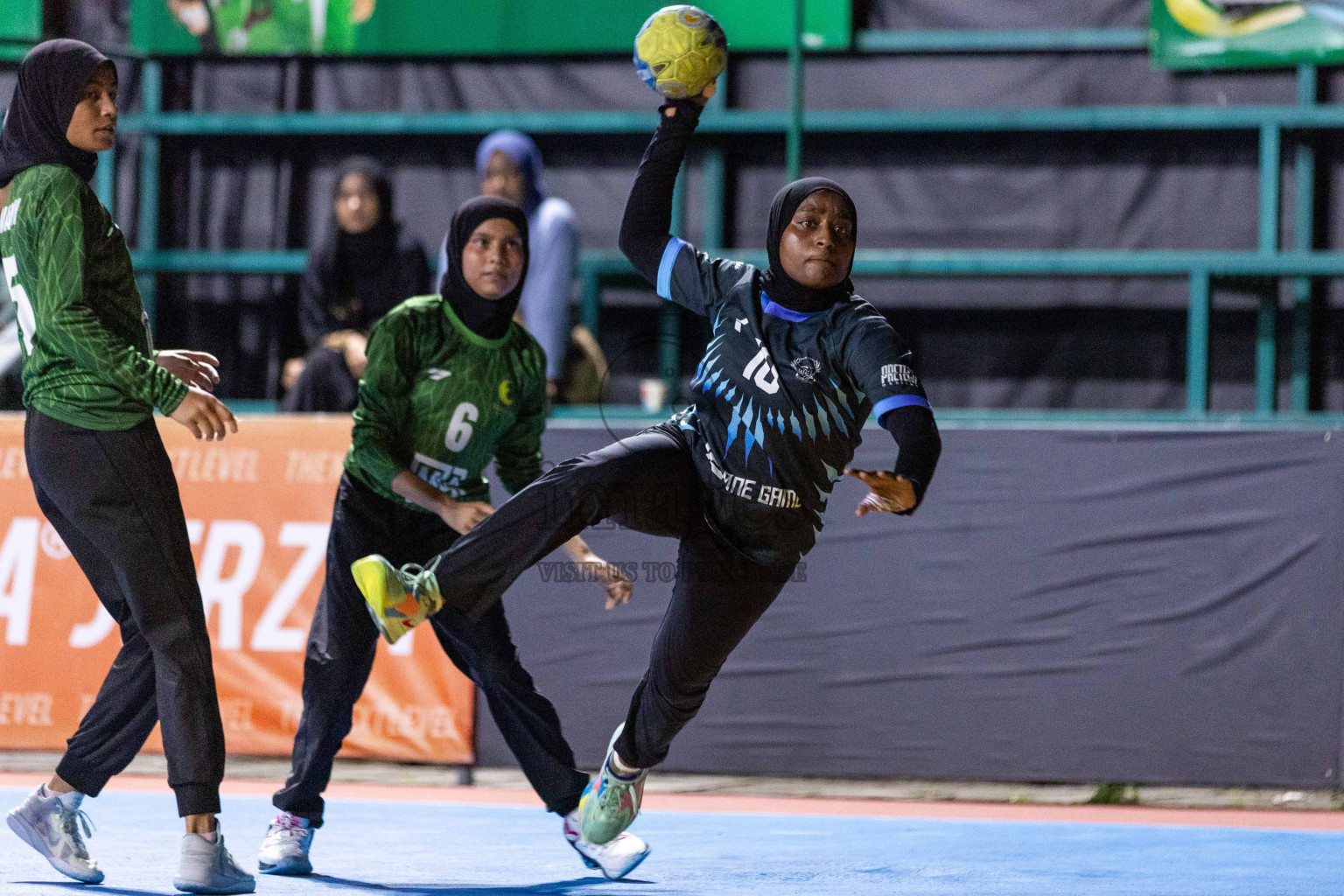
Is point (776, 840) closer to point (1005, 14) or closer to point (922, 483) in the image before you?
point (922, 483)

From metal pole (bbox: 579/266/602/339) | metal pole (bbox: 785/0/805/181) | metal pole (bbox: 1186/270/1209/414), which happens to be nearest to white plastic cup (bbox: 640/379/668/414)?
metal pole (bbox: 579/266/602/339)

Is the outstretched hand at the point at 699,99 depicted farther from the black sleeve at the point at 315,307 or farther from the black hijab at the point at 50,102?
the black sleeve at the point at 315,307

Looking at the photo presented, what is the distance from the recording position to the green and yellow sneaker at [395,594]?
15.4 ft

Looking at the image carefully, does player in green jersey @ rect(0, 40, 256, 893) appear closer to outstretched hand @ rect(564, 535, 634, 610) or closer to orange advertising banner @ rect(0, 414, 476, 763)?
outstretched hand @ rect(564, 535, 634, 610)

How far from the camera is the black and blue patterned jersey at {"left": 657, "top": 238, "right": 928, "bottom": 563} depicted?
189 inches

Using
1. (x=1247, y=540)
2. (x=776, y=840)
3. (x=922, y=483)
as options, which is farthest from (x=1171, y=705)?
(x=922, y=483)

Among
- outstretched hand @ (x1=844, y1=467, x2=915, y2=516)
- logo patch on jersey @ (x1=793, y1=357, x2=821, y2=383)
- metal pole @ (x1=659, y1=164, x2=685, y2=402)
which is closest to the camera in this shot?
outstretched hand @ (x1=844, y1=467, x2=915, y2=516)

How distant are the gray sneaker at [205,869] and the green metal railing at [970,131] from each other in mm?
5812

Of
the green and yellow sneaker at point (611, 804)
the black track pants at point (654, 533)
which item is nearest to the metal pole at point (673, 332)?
the green and yellow sneaker at point (611, 804)

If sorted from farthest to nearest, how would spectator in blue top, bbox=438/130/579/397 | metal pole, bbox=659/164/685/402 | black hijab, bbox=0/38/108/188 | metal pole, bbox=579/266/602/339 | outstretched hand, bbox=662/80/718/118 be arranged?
metal pole, bbox=659/164/685/402 → metal pole, bbox=579/266/602/339 → spectator in blue top, bbox=438/130/579/397 → outstretched hand, bbox=662/80/718/118 → black hijab, bbox=0/38/108/188

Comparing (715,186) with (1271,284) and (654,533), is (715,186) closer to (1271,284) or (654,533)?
(1271,284)

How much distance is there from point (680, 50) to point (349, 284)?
419 centimetres

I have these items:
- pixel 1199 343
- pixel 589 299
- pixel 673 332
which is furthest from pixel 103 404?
pixel 1199 343

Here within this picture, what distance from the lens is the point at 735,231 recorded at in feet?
37.0
